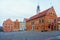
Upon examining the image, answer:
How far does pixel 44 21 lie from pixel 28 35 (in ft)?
1.48

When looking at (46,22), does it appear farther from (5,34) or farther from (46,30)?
(5,34)

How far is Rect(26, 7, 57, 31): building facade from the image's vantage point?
2.09 metres

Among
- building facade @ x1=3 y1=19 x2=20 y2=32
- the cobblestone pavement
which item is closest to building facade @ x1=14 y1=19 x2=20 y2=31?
building facade @ x1=3 y1=19 x2=20 y2=32

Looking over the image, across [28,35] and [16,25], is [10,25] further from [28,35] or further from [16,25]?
[28,35]

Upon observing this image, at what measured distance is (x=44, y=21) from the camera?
2213mm

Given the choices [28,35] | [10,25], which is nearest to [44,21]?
[28,35]

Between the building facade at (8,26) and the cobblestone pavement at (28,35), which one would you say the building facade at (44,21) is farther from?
the building facade at (8,26)

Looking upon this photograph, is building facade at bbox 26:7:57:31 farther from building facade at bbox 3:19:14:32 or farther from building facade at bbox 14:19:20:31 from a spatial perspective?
building facade at bbox 3:19:14:32

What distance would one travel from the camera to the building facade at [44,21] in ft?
6.86

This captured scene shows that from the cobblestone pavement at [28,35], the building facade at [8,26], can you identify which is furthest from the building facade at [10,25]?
the cobblestone pavement at [28,35]

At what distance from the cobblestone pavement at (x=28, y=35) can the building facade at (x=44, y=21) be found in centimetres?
11

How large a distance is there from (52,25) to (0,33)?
1.04 meters

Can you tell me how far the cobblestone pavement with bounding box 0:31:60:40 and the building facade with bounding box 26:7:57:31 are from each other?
11cm

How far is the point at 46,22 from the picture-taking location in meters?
2.24
